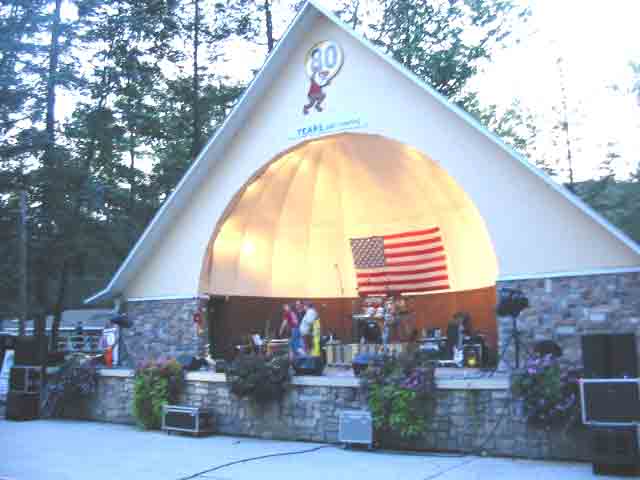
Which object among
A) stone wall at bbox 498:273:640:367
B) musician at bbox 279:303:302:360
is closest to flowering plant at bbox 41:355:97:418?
musician at bbox 279:303:302:360

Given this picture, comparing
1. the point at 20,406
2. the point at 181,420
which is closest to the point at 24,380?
the point at 20,406

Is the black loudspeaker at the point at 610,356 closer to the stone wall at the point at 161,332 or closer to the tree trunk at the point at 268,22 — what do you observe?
the stone wall at the point at 161,332

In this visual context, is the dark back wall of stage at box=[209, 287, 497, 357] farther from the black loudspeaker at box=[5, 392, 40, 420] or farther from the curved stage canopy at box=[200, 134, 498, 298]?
the black loudspeaker at box=[5, 392, 40, 420]

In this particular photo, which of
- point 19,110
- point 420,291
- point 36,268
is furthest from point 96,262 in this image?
point 420,291

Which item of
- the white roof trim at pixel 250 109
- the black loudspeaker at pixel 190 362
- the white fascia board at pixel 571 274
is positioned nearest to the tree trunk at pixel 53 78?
the white roof trim at pixel 250 109

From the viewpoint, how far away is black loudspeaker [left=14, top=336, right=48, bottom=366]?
15.7 m

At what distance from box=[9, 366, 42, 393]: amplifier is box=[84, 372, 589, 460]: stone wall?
6.56ft

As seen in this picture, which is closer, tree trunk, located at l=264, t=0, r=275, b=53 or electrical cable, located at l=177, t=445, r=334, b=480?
electrical cable, located at l=177, t=445, r=334, b=480

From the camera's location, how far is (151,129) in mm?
25344

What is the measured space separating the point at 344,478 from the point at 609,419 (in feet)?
10.8

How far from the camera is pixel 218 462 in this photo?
1004cm

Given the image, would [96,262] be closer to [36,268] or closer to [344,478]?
[36,268]

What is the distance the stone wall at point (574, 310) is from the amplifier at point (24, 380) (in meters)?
10.3

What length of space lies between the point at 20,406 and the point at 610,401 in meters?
12.4
